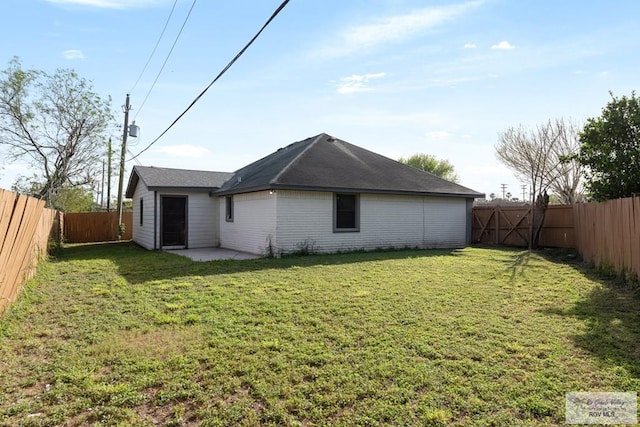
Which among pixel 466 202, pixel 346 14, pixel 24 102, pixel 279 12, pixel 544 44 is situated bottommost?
pixel 466 202

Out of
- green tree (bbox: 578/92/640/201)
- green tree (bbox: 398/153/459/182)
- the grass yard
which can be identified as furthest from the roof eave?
green tree (bbox: 398/153/459/182)

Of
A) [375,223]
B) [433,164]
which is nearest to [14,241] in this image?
[375,223]

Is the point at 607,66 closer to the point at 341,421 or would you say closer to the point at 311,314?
the point at 311,314

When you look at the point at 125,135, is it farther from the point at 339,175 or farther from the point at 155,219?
the point at 339,175

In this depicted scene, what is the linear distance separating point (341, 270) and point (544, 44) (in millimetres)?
7285

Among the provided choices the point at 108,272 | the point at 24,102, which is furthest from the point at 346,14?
the point at 24,102

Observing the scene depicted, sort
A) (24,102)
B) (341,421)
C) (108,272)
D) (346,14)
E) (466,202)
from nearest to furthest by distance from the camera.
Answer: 1. (341,421)
2. (346,14)
3. (108,272)
4. (466,202)
5. (24,102)

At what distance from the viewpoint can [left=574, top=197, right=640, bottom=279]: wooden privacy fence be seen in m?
6.98

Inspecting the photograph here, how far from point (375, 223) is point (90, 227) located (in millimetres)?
14844

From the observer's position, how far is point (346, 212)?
12.8 metres

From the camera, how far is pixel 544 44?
9258 millimetres

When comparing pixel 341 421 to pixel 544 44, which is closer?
pixel 341 421

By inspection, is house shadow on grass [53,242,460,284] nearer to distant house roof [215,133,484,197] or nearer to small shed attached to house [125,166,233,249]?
distant house roof [215,133,484,197]

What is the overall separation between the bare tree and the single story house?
12.8m
